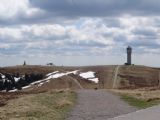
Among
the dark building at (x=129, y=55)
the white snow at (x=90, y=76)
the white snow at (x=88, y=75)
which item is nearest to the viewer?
the white snow at (x=90, y=76)

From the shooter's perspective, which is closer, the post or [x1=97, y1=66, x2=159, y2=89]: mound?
[x1=97, y1=66, x2=159, y2=89]: mound

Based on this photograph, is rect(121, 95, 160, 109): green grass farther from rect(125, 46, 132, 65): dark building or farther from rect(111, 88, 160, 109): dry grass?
rect(125, 46, 132, 65): dark building

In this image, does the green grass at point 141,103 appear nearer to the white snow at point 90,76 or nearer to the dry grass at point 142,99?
the dry grass at point 142,99

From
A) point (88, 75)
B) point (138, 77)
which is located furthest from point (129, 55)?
point (88, 75)

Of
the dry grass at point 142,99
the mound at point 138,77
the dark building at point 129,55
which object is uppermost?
the dark building at point 129,55

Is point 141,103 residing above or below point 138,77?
above

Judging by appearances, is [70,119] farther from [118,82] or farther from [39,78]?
[39,78]

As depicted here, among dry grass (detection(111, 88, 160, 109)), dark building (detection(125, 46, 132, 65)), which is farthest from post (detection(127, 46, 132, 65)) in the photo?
dry grass (detection(111, 88, 160, 109))

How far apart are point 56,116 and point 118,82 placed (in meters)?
84.0

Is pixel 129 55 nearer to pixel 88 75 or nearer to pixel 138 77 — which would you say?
pixel 138 77

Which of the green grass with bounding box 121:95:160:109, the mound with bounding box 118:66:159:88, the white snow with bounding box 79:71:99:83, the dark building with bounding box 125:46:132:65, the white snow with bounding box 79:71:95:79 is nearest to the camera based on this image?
the green grass with bounding box 121:95:160:109

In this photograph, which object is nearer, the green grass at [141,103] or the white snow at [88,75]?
the green grass at [141,103]

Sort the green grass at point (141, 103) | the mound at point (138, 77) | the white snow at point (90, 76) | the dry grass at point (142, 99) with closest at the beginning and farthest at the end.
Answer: the green grass at point (141, 103) → the dry grass at point (142, 99) → the mound at point (138, 77) → the white snow at point (90, 76)

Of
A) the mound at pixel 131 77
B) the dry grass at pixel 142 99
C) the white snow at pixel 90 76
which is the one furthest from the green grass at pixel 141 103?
the white snow at pixel 90 76
